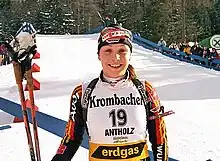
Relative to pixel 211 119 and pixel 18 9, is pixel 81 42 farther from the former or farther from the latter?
pixel 18 9

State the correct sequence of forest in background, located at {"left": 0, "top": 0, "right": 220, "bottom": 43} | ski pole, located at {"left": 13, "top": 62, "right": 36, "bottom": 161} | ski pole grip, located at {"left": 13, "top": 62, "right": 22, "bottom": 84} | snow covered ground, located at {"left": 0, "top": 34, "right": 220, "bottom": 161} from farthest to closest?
forest in background, located at {"left": 0, "top": 0, "right": 220, "bottom": 43} → snow covered ground, located at {"left": 0, "top": 34, "right": 220, "bottom": 161} → ski pole grip, located at {"left": 13, "top": 62, "right": 22, "bottom": 84} → ski pole, located at {"left": 13, "top": 62, "right": 36, "bottom": 161}

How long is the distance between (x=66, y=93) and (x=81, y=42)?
42.6ft

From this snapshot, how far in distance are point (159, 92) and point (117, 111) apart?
321 inches

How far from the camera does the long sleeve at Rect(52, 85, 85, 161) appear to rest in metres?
2.50

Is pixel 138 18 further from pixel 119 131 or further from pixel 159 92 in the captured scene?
pixel 119 131

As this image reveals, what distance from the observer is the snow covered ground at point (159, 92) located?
17.4 feet

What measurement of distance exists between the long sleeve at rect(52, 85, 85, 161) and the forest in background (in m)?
39.5

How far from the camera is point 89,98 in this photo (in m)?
2.46

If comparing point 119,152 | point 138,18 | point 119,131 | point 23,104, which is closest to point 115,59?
point 119,131

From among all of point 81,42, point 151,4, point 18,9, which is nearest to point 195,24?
point 151,4

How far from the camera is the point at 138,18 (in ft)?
145

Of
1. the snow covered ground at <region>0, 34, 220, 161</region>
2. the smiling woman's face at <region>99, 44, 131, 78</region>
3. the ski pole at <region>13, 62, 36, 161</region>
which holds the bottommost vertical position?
the snow covered ground at <region>0, 34, 220, 161</region>

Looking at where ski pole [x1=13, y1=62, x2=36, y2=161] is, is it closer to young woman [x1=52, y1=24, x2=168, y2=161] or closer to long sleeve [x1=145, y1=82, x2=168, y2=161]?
young woman [x1=52, y1=24, x2=168, y2=161]

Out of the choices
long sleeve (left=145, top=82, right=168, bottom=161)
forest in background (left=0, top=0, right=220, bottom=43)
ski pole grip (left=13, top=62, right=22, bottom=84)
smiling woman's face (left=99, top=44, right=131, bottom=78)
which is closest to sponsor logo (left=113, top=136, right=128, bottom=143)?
long sleeve (left=145, top=82, right=168, bottom=161)
